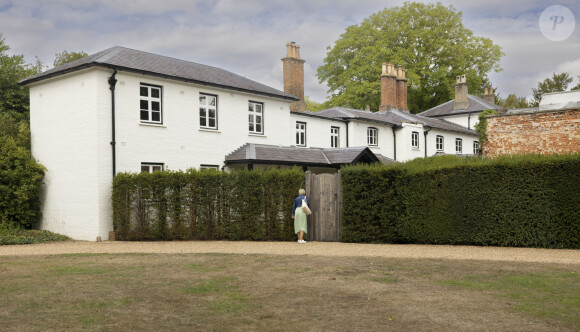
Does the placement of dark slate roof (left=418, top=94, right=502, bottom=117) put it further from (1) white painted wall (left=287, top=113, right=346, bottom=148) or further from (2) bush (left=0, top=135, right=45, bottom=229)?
(2) bush (left=0, top=135, right=45, bottom=229)

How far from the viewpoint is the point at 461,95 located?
4734 centimetres

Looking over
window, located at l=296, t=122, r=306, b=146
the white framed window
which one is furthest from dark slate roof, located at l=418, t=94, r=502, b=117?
window, located at l=296, t=122, r=306, b=146

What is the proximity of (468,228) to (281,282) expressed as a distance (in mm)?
7970

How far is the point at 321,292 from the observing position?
8586mm

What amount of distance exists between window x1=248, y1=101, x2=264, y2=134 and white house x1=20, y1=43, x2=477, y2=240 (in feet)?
0.15

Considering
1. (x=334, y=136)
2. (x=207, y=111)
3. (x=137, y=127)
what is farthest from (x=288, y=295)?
(x=334, y=136)

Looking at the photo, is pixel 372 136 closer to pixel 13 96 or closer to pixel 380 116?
pixel 380 116

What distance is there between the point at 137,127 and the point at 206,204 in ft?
14.0

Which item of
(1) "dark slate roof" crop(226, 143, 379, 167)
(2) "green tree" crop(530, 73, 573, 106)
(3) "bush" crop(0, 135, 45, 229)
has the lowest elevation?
(3) "bush" crop(0, 135, 45, 229)

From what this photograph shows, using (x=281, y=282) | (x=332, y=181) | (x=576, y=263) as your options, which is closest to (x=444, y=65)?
(x=332, y=181)

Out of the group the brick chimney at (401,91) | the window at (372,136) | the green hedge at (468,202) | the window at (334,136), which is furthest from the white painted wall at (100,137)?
the brick chimney at (401,91)

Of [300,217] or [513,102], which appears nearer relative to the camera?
[300,217]

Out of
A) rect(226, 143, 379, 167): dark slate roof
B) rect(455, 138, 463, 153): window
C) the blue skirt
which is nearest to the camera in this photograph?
the blue skirt

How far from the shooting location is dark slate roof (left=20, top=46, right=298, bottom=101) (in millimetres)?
19609
